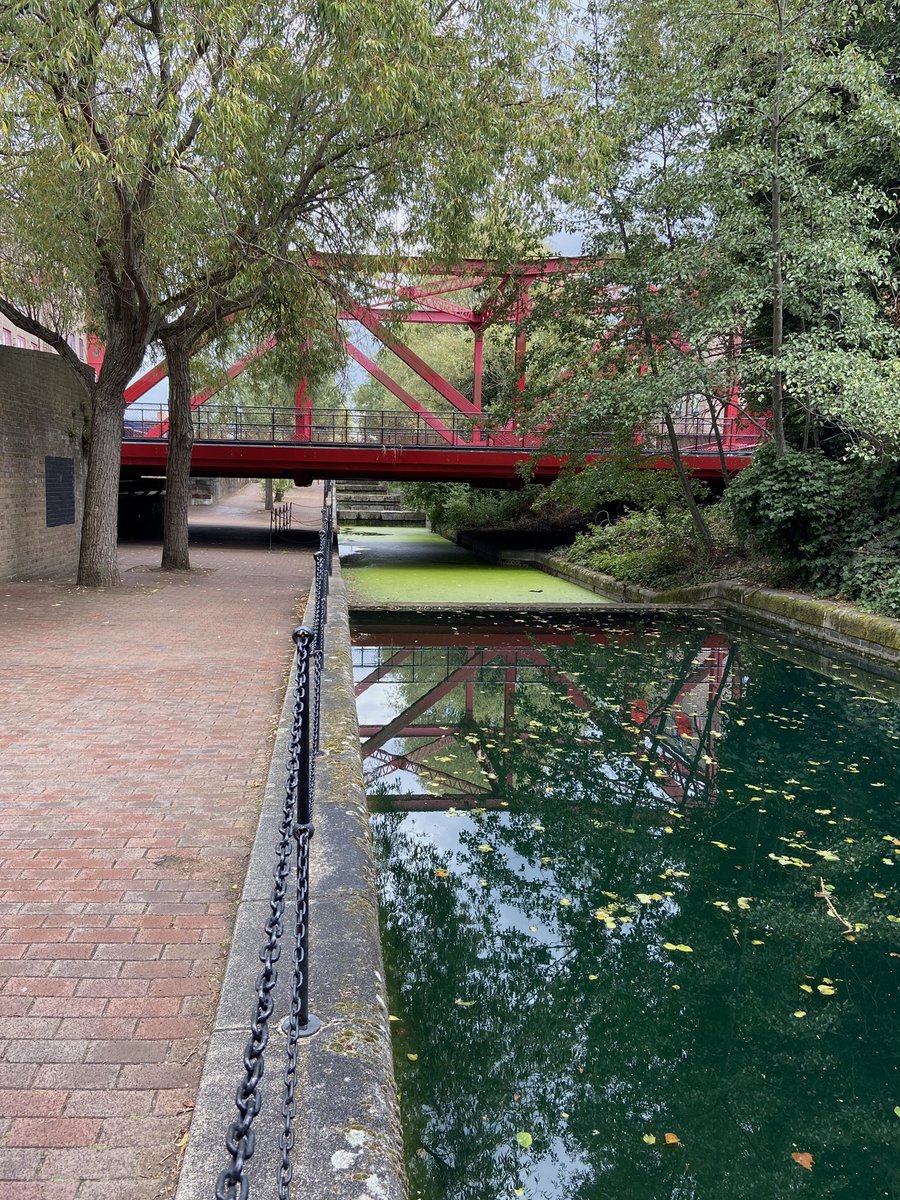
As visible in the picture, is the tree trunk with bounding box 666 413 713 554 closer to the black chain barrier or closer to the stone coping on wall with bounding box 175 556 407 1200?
the stone coping on wall with bounding box 175 556 407 1200

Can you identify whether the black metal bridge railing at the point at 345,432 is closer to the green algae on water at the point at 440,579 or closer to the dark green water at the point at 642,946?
the green algae on water at the point at 440,579

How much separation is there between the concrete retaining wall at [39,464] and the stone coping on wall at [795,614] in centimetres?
1007

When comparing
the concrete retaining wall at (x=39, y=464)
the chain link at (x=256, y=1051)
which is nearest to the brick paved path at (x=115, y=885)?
the chain link at (x=256, y=1051)

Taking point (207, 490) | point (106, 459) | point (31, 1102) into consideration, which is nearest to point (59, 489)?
point (106, 459)

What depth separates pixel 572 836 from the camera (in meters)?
5.23

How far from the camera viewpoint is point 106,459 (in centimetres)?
1170

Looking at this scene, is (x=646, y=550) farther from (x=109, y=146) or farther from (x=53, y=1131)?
(x=53, y=1131)

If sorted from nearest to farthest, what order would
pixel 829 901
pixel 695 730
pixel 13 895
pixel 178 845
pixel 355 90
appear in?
1. pixel 13 895
2. pixel 178 845
3. pixel 829 901
4. pixel 695 730
5. pixel 355 90

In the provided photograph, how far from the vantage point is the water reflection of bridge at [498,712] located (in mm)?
6145

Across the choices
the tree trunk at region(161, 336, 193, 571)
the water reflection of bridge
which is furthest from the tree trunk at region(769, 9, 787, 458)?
the tree trunk at region(161, 336, 193, 571)

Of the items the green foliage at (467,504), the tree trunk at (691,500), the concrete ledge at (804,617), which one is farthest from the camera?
the green foliage at (467,504)

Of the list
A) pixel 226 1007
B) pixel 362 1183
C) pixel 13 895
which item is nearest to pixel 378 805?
pixel 13 895

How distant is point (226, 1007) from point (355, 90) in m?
8.41

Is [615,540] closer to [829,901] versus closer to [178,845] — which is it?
[829,901]
